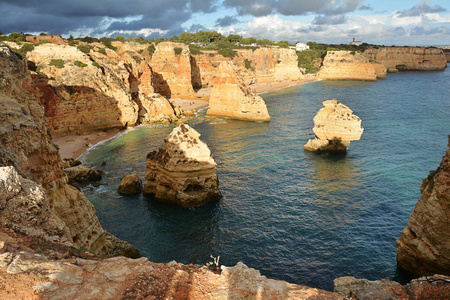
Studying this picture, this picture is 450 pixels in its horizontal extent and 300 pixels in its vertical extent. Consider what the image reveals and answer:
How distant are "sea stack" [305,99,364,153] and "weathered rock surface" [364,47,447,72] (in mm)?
137948

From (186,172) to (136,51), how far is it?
73642 millimetres

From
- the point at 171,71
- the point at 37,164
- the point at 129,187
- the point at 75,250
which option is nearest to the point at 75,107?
the point at 129,187

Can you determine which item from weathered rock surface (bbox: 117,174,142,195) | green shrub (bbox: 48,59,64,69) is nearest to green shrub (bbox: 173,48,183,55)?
green shrub (bbox: 48,59,64,69)

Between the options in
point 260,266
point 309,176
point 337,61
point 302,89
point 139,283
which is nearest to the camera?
point 139,283

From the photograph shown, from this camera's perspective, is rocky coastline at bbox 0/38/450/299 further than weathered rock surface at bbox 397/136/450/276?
No

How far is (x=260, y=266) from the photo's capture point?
19.6 meters

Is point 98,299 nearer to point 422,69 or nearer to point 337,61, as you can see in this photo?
point 337,61

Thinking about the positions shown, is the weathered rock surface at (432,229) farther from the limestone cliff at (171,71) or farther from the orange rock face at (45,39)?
the limestone cliff at (171,71)

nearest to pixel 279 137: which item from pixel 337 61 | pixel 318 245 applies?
pixel 318 245

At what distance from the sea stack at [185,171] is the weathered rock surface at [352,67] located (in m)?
120

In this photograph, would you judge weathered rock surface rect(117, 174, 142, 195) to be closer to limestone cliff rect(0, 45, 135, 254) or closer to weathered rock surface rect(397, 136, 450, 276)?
limestone cliff rect(0, 45, 135, 254)

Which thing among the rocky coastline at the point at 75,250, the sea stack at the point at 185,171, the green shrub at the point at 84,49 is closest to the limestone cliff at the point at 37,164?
the rocky coastline at the point at 75,250

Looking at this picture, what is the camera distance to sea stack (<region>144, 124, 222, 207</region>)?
26.5 m

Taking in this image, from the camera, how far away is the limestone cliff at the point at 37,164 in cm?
1123
